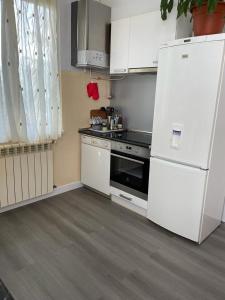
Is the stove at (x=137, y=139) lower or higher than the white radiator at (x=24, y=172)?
higher

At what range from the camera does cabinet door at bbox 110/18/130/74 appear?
2707mm

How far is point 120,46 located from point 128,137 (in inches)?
44.3

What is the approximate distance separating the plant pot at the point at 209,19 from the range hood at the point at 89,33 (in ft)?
4.12

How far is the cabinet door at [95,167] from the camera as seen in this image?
2916 mm

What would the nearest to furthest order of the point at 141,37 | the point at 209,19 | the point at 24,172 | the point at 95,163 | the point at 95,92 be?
the point at 209,19 < the point at 141,37 < the point at 24,172 < the point at 95,163 < the point at 95,92

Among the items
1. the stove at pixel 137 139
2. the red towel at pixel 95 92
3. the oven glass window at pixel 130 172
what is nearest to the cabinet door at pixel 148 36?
the red towel at pixel 95 92

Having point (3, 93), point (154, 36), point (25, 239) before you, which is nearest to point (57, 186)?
point (25, 239)

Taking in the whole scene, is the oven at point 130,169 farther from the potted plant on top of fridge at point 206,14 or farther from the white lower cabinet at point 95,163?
the potted plant on top of fridge at point 206,14

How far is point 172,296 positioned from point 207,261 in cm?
57

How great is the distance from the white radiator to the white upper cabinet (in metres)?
1.40

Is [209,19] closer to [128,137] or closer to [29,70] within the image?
[128,137]

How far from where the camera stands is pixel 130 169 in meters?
2.71

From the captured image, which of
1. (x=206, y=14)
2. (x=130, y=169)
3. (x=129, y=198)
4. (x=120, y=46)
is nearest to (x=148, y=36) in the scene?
(x=120, y=46)

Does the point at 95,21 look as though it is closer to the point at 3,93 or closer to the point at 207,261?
the point at 3,93
